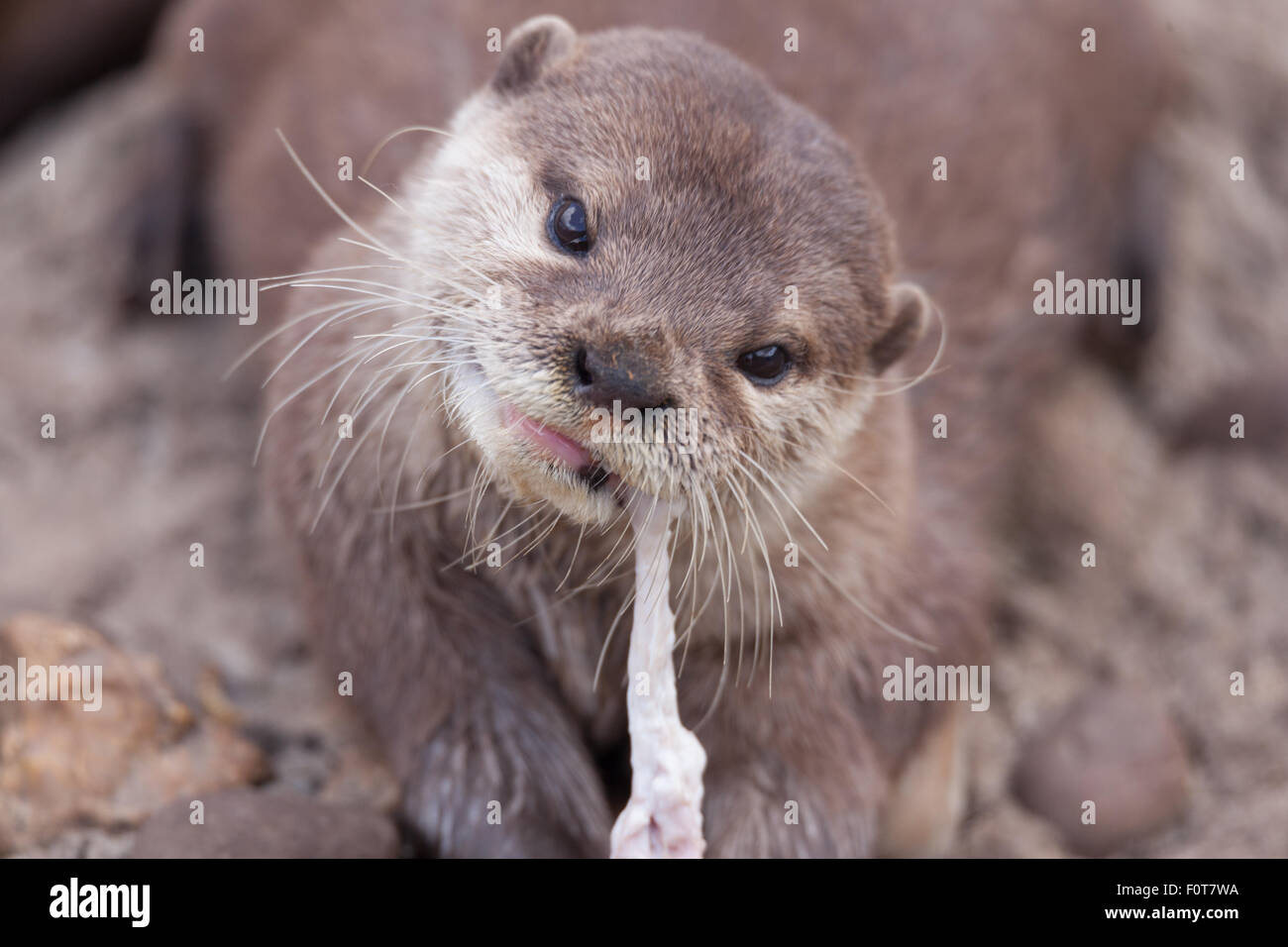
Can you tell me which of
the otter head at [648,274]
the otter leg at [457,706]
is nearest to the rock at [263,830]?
the otter leg at [457,706]

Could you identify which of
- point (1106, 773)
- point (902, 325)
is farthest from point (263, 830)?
point (1106, 773)

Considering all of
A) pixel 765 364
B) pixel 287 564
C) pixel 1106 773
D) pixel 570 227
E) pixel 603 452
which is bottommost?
pixel 1106 773

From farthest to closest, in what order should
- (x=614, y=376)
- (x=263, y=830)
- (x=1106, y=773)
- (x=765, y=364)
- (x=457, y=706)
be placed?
1. (x=1106, y=773)
2. (x=457, y=706)
3. (x=263, y=830)
4. (x=765, y=364)
5. (x=614, y=376)

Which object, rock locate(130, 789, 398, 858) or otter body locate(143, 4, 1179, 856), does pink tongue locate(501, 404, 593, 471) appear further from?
rock locate(130, 789, 398, 858)

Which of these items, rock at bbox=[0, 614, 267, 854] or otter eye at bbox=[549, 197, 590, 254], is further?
rock at bbox=[0, 614, 267, 854]

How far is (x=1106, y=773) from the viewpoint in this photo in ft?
8.36

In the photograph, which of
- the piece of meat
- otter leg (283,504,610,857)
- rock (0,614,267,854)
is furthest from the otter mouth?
rock (0,614,267,854)

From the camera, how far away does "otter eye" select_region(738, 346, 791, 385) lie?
1.80 metres

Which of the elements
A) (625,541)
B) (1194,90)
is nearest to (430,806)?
(625,541)

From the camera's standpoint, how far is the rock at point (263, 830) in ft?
6.38

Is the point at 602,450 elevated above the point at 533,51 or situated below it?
below

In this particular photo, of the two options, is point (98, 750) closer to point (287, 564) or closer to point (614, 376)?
point (287, 564)

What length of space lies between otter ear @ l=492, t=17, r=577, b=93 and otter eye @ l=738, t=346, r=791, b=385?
1.77 feet

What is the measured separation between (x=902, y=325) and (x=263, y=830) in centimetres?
111
